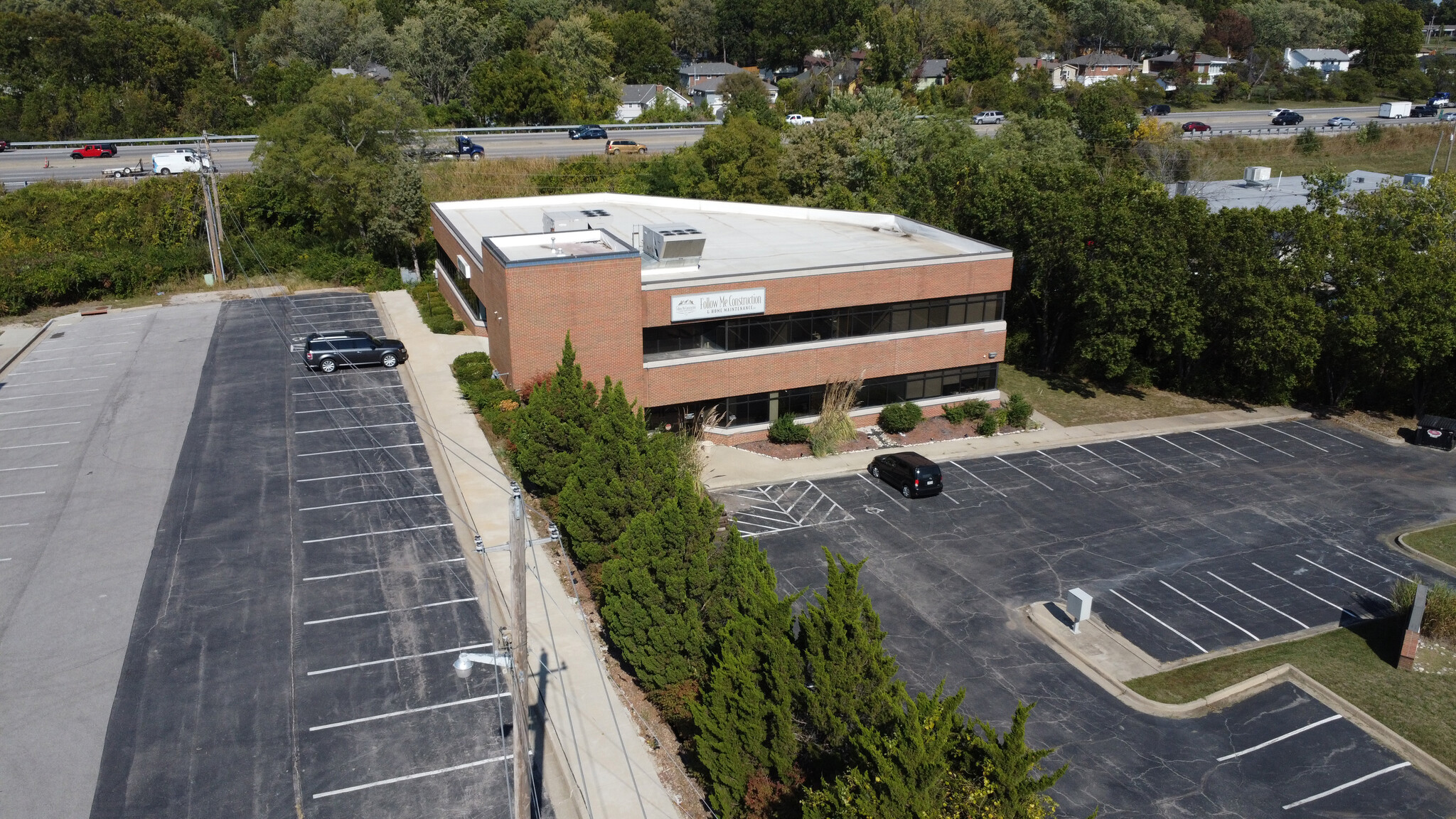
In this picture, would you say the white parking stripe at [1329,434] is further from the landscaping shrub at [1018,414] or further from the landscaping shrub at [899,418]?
the landscaping shrub at [899,418]

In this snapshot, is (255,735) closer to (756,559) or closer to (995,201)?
(756,559)

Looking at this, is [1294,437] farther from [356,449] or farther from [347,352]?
[347,352]

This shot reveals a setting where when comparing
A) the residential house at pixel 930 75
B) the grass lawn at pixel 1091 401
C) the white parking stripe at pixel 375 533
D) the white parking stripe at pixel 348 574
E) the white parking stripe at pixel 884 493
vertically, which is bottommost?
the white parking stripe at pixel 884 493

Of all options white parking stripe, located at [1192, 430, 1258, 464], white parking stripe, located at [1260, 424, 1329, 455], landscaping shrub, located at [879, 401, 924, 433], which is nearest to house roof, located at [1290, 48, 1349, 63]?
white parking stripe, located at [1260, 424, 1329, 455]

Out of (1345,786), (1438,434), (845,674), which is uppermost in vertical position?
(845,674)

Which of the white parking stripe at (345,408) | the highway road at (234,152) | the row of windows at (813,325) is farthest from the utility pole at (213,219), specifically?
the row of windows at (813,325)

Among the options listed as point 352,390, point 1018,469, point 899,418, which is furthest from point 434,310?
point 1018,469

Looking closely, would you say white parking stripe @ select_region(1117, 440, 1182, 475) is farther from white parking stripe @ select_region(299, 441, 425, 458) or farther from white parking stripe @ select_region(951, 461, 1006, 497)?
white parking stripe @ select_region(299, 441, 425, 458)
